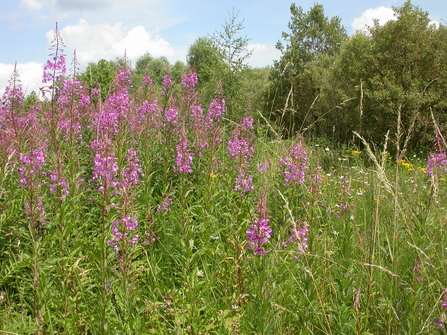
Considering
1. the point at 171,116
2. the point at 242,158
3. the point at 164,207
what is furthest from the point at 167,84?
the point at 164,207

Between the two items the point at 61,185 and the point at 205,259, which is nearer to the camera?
the point at 61,185

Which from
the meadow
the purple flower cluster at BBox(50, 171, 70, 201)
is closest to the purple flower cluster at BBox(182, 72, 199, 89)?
the meadow

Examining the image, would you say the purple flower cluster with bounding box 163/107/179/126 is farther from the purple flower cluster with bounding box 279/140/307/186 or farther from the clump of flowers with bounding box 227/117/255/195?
the purple flower cluster with bounding box 279/140/307/186

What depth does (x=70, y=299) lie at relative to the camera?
2814 millimetres

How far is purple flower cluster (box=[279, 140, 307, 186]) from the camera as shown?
3857mm

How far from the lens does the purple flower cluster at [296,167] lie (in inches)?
152

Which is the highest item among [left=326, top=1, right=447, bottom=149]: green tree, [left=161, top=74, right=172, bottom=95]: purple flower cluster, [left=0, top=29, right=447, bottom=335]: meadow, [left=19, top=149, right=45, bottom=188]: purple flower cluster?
[left=326, top=1, right=447, bottom=149]: green tree

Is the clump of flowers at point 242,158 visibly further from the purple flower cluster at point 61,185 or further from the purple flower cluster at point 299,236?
the purple flower cluster at point 61,185

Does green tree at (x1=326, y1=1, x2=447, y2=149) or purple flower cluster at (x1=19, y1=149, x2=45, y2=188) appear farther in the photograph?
green tree at (x1=326, y1=1, x2=447, y2=149)

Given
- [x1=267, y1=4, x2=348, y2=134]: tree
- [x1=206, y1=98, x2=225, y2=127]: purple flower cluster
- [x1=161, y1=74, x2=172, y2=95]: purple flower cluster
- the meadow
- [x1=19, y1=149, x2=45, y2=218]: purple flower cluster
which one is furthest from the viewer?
[x1=267, y1=4, x2=348, y2=134]: tree

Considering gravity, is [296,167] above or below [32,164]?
below

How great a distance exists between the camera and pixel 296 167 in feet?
12.6

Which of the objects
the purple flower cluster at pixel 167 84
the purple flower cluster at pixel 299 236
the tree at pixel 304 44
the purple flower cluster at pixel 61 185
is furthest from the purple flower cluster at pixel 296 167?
the tree at pixel 304 44

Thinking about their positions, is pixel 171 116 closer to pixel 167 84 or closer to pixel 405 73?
pixel 167 84
